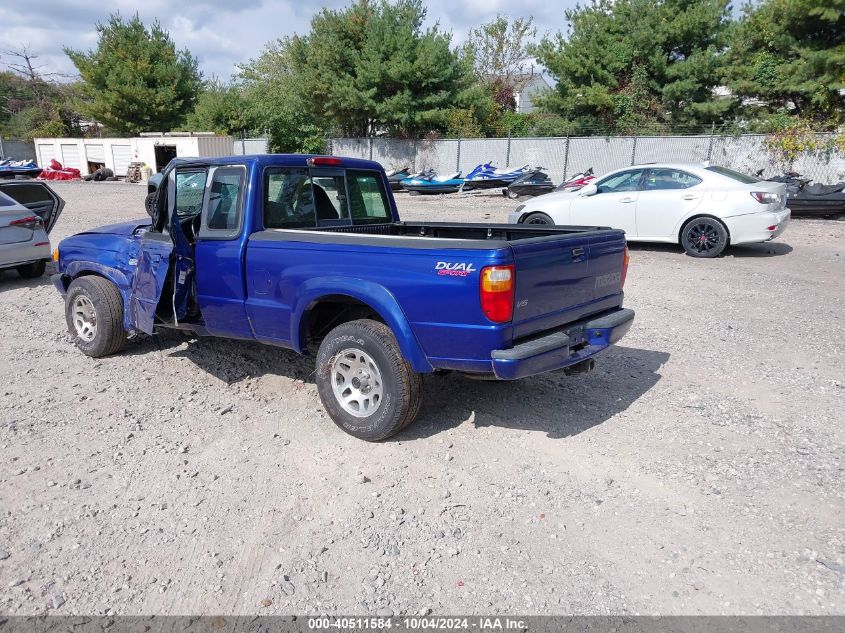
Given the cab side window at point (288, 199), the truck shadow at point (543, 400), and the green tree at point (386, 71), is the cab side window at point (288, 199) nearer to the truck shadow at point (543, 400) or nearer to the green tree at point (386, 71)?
the truck shadow at point (543, 400)

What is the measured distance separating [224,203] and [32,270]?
6574 millimetres

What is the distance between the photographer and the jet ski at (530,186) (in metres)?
22.0

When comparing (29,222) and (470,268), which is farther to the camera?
(29,222)

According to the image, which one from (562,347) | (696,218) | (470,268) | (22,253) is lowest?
(22,253)

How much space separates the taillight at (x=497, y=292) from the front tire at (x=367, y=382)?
728 millimetres

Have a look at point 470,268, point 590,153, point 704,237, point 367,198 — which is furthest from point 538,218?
point 590,153

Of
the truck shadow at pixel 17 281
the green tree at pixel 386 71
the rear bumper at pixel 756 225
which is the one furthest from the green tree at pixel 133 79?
the rear bumper at pixel 756 225

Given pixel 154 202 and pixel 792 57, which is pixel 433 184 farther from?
pixel 154 202

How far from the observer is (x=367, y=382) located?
4117 mm

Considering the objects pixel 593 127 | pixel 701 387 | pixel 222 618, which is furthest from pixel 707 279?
pixel 593 127

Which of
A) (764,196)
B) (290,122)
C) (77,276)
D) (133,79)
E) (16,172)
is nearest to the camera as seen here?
(77,276)

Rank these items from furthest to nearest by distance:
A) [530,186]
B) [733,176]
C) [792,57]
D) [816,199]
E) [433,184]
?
[433,184], [792,57], [530,186], [816,199], [733,176]

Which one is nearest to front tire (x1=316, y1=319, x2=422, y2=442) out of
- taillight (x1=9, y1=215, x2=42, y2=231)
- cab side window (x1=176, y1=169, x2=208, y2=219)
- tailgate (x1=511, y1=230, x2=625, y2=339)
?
tailgate (x1=511, y1=230, x2=625, y2=339)

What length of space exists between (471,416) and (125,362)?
134 inches
